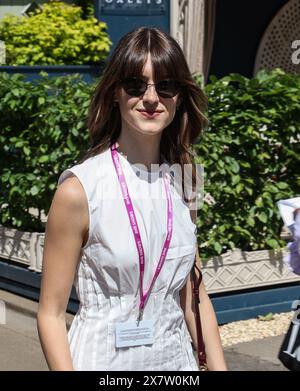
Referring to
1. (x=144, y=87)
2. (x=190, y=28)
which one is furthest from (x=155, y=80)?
(x=190, y=28)

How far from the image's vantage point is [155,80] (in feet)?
7.49

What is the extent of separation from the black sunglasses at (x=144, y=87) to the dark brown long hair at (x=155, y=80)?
1 centimetres

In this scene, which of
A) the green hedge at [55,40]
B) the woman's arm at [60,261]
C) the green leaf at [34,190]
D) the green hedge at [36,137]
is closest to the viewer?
the woman's arm at [60,261]

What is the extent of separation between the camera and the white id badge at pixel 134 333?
216 centimetres

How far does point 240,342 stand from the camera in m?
5.43

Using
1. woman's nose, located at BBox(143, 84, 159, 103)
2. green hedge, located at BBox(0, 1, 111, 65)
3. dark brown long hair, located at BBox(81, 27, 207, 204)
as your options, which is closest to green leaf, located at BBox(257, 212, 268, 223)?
dark brown long hair, located at BBox(81, 27, 207, 204)

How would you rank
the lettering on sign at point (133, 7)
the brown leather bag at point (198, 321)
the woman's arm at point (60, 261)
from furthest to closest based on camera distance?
the lettering on sign at point (133, 7), the brown leather bag at point (198, 321), the woman's arm at point (60, 261)

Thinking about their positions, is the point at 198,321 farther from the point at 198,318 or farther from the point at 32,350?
the point at 32,350

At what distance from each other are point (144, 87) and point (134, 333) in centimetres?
70

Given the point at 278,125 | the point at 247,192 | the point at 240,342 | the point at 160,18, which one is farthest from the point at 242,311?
the point at 160,18

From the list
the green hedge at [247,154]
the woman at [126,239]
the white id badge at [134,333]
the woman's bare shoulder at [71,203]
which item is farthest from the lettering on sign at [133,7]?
the white id badge at [134,333]

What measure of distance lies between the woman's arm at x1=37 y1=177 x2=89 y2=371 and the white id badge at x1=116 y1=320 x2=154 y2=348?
0.15 metres

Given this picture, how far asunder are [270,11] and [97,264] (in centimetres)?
1051

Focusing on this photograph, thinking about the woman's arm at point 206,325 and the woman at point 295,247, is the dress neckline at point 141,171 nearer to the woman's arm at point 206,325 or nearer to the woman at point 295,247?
the woman's arm at point 206,325
